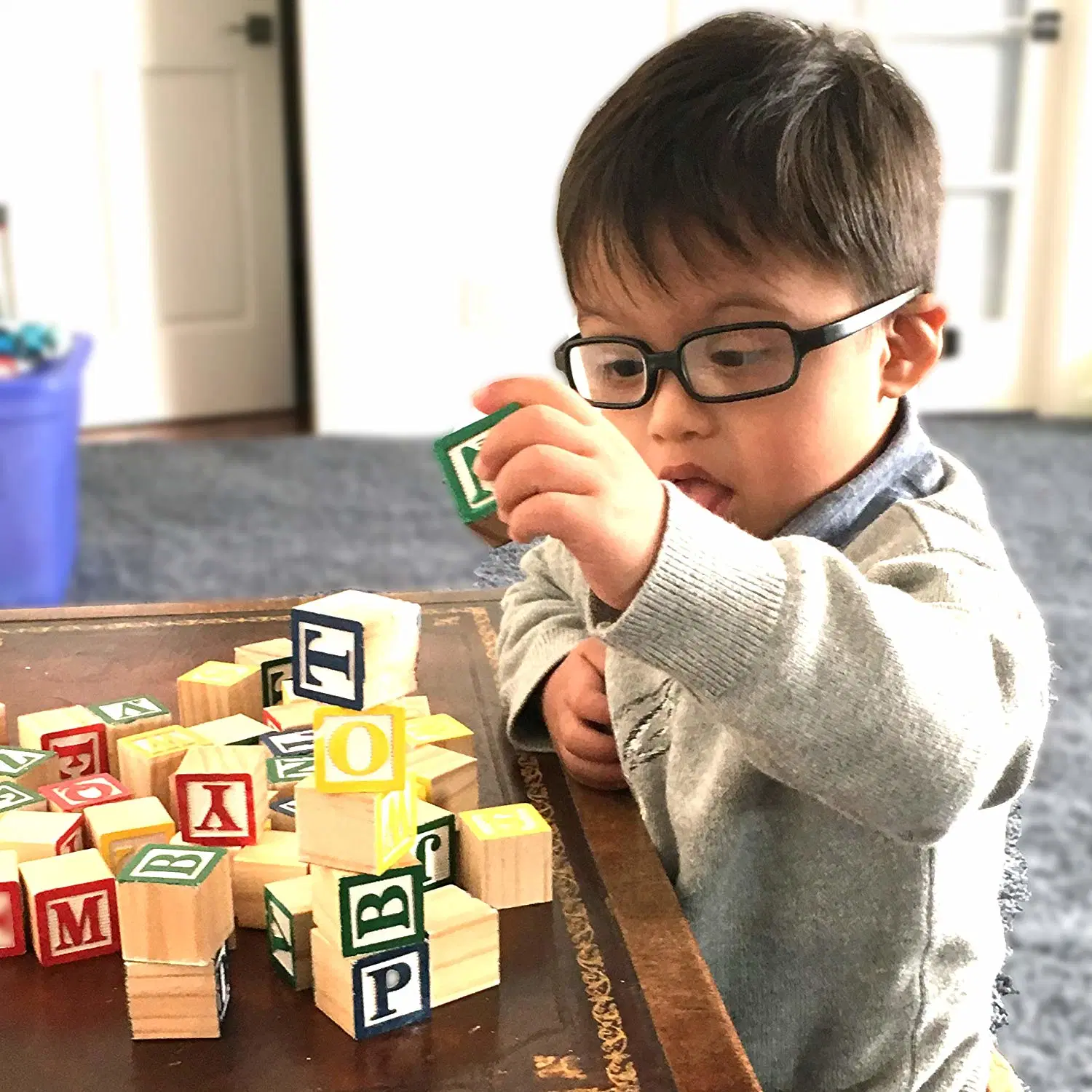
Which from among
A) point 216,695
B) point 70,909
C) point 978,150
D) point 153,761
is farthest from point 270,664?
point 978,150

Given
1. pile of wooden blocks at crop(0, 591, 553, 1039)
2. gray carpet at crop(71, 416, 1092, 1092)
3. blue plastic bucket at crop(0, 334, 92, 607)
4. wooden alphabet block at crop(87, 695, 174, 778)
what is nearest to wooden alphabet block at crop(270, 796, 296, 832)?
pile of wooden blocks at crop(0, 591, 553, 1039)

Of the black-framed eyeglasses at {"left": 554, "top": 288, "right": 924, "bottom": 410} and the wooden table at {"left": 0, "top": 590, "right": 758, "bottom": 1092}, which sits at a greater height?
the black-framed eyeglasses at {"left": 554, "top": 288, "right": 924, "bottom": 410}

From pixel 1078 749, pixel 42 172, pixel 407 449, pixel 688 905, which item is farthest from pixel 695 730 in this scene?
pixel 42 172

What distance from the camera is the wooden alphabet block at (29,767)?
0.76 m

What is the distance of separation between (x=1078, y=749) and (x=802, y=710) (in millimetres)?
1701

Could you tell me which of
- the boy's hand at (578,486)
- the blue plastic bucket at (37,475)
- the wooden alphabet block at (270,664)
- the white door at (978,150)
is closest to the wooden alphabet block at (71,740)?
the wooden alphabet block at (270,664)

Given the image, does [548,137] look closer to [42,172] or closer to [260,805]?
[42,172]

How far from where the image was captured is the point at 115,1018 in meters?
0.61

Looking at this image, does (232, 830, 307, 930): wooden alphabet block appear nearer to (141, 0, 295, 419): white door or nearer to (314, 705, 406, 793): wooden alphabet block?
(314, 705, 406, 793): wooden alphabet block

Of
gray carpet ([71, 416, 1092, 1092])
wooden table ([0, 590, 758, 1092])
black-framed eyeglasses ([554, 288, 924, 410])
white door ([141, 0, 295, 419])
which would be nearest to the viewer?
wooden table ([0, 590, 758, 1092])

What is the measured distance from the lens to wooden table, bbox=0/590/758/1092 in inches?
22.5

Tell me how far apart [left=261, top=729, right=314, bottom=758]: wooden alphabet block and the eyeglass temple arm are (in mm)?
341

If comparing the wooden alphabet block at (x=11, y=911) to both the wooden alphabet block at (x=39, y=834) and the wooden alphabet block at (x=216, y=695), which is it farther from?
the wooden alphabet block at (x=216, y=695)

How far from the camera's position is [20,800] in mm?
726
